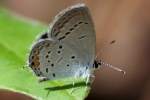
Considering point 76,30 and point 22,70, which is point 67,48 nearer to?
point 76,30

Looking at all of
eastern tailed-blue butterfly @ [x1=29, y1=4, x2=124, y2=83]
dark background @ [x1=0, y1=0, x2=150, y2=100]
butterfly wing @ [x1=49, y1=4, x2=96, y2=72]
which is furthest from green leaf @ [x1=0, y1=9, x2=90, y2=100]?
dark background @ [x1=0, y1=0, x2=150, y2=100]

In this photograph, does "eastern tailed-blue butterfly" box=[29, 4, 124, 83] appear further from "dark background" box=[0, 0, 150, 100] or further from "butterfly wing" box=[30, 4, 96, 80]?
"dark background" box=[0, 0, 150, 100]

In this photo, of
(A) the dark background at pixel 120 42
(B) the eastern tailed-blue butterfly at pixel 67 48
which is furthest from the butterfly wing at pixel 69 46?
(A) the dark background at pixel 120 42

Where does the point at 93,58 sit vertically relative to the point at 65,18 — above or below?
below

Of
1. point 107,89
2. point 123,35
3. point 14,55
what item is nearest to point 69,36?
point 14,55

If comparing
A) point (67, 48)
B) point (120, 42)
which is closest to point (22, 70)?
point (67, 48)

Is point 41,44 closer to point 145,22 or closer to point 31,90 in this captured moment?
point 31,90
